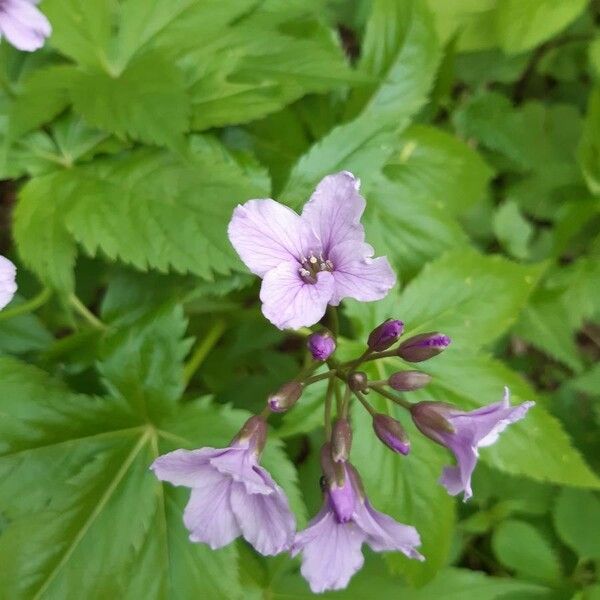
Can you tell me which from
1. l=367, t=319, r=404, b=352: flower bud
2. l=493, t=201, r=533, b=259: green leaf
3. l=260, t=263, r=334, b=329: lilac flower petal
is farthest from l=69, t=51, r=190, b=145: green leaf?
l=493, t=201, r=533, b=259: green leaf

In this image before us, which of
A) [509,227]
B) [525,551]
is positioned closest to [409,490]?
[525,551]

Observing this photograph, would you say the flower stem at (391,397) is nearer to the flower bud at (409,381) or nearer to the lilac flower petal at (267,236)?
Answer: the flower bud at (409,381)

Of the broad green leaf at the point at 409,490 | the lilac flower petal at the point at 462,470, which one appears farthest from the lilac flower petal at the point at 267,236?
the broad green leaf at the point at 409,490

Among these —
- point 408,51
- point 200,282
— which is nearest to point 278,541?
point 200,282

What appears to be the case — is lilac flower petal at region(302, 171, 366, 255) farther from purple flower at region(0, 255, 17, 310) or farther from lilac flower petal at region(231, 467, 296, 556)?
purple flower at region(0, 255, 17, 310)

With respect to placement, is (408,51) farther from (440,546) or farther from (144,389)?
(440,546)

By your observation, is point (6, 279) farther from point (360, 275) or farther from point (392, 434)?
point (392, 434)
